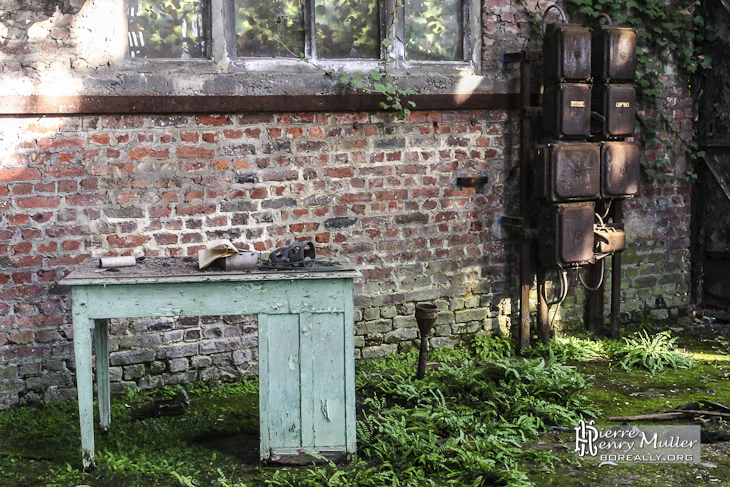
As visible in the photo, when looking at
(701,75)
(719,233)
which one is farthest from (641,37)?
(719,233)

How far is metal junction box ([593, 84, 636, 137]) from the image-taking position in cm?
572

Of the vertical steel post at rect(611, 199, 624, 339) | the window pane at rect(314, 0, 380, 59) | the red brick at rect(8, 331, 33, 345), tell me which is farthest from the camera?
the vertical steel post at rect(611, 199, 624, 339)

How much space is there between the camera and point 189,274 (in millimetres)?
3844

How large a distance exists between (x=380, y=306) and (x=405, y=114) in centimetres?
140

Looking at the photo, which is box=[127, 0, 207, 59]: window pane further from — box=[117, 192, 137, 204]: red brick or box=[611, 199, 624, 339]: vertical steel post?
box=[611, 199, 624, 339]: vertical steel post

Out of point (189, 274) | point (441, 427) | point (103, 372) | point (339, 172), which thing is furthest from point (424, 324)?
point (103, 372)

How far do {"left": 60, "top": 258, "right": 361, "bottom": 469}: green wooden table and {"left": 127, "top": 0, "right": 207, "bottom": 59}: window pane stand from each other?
5.49 feet

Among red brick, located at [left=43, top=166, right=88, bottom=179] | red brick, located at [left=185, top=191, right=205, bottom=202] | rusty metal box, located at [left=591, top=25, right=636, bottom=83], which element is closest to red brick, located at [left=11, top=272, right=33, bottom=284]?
red brick, located at [left=43, top=166, right=88, bottom=179]

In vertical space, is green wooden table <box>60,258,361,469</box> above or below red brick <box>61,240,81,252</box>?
below

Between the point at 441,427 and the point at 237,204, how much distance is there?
6.52 ft

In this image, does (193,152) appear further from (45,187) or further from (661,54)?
(661,54)

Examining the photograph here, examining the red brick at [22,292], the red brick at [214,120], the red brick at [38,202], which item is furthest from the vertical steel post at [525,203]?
the red brick at [22,292]

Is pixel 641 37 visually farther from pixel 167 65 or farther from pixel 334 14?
pixel 167 65

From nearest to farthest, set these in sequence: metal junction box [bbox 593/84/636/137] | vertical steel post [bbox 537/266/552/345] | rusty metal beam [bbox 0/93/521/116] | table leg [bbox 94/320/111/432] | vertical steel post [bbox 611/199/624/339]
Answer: table leg [bbox 94/320/111/432], rusty metal beam [bbox 0/93/521/116], metal junction box [bbox 593/84/636/137], vertical steel post [bbox 537/266/552/345], vertical steel post [bbox 611/199/624/339]
